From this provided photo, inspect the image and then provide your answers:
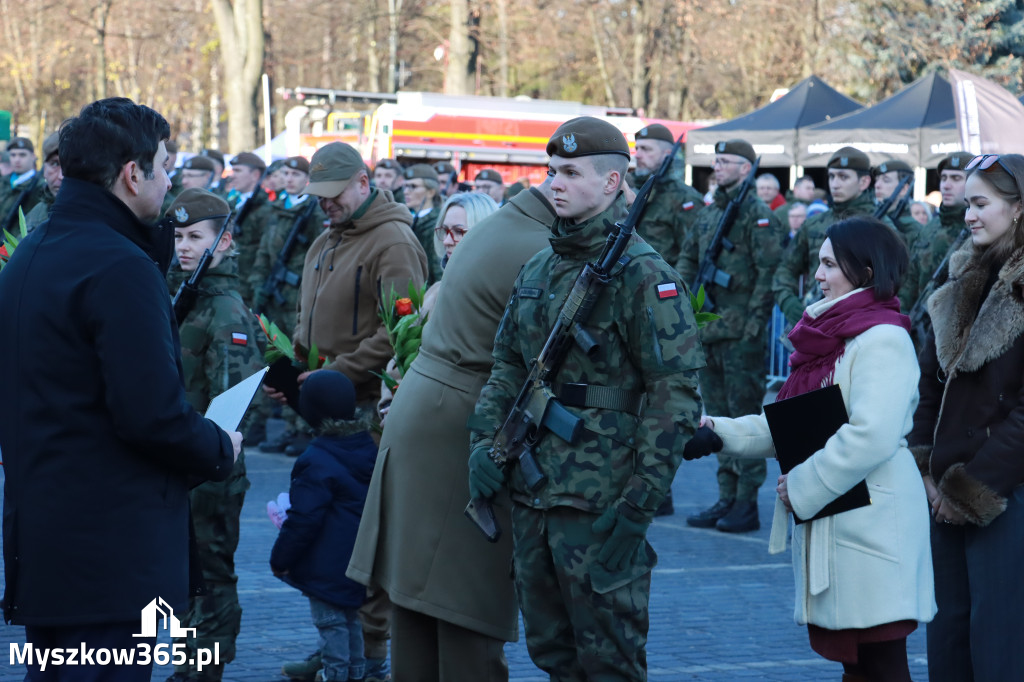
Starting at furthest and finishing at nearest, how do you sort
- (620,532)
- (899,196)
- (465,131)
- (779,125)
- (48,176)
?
(465,131), (779,125), (899,196), (48,176), (620,532)

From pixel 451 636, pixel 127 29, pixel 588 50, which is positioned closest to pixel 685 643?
pixel 451 636

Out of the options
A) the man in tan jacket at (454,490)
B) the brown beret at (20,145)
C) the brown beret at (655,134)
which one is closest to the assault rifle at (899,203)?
the brown beret at (655,134)

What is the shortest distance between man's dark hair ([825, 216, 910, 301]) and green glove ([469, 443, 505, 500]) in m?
1.29

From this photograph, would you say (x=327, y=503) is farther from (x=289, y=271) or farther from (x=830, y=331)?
(x=289, y=271)

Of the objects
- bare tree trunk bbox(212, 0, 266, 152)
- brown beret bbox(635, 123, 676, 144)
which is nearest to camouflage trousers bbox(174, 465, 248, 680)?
brown beret bbox(635, 123, 676, 144)

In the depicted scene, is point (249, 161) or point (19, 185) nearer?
point (249, 161)

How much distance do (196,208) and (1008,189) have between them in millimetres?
3102

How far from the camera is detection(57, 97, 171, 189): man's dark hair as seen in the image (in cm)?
309

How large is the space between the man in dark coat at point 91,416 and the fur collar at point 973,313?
242 cm

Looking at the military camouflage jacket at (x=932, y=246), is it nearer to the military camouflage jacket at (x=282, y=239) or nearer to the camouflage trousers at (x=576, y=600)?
the military camouflage jacket at (x=282, y=239)

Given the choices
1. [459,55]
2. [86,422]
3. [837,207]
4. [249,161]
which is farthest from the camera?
[459,55]

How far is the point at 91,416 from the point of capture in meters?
2.99

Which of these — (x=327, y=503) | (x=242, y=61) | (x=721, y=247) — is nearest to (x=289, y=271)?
(x=721, y=247)

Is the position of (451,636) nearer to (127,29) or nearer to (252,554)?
(252,554)
